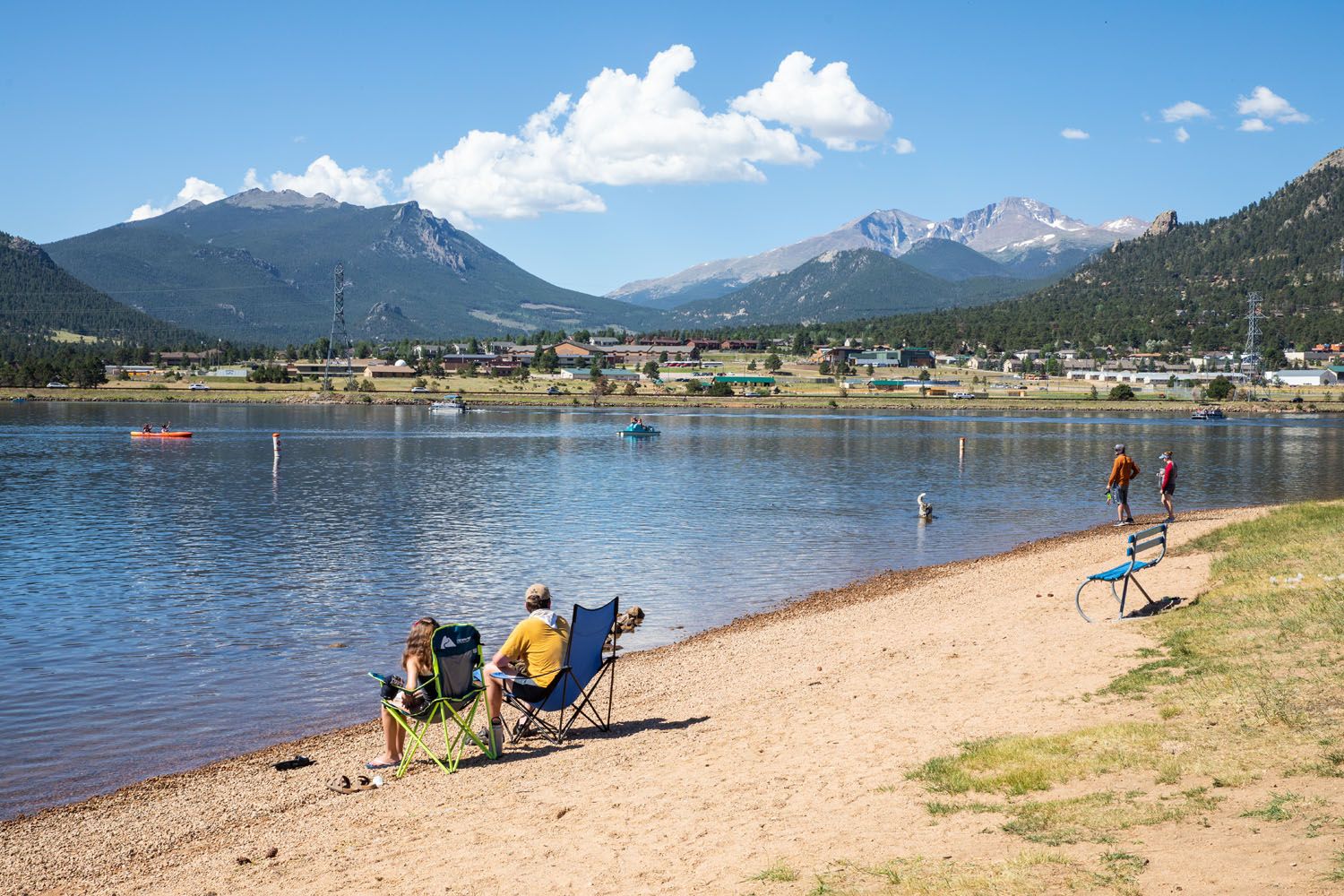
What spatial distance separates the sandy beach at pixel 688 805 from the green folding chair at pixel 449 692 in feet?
0.94

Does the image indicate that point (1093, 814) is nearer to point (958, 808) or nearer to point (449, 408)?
point (958, 808)

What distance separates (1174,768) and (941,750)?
7.54ft

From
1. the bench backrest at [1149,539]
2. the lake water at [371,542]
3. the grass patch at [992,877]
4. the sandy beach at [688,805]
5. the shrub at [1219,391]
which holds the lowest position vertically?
the lake water at [371,542]

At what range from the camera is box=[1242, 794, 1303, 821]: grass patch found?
7920 mm

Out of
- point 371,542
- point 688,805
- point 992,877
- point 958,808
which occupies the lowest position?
point 371,542

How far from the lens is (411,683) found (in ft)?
41.6

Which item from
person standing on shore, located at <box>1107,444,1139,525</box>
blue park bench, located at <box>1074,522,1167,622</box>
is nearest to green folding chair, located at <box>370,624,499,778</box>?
blue park bench, located at <box>1074,522,1167,622</box>

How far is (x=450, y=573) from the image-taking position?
2923 cm

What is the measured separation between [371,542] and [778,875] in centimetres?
2931

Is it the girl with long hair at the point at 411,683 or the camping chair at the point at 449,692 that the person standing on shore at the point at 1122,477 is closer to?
the camping chair at the point at 449,692

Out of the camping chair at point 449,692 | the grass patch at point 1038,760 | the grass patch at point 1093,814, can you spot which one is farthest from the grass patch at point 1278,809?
the camping chair at point 449,692

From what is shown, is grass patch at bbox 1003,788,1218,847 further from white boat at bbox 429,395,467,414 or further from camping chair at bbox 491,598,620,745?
white boat at bbox 429,395,467,414

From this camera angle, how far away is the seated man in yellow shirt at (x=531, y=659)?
13.0 m

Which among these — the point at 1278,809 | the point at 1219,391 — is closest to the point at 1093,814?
the point at 1278,809
